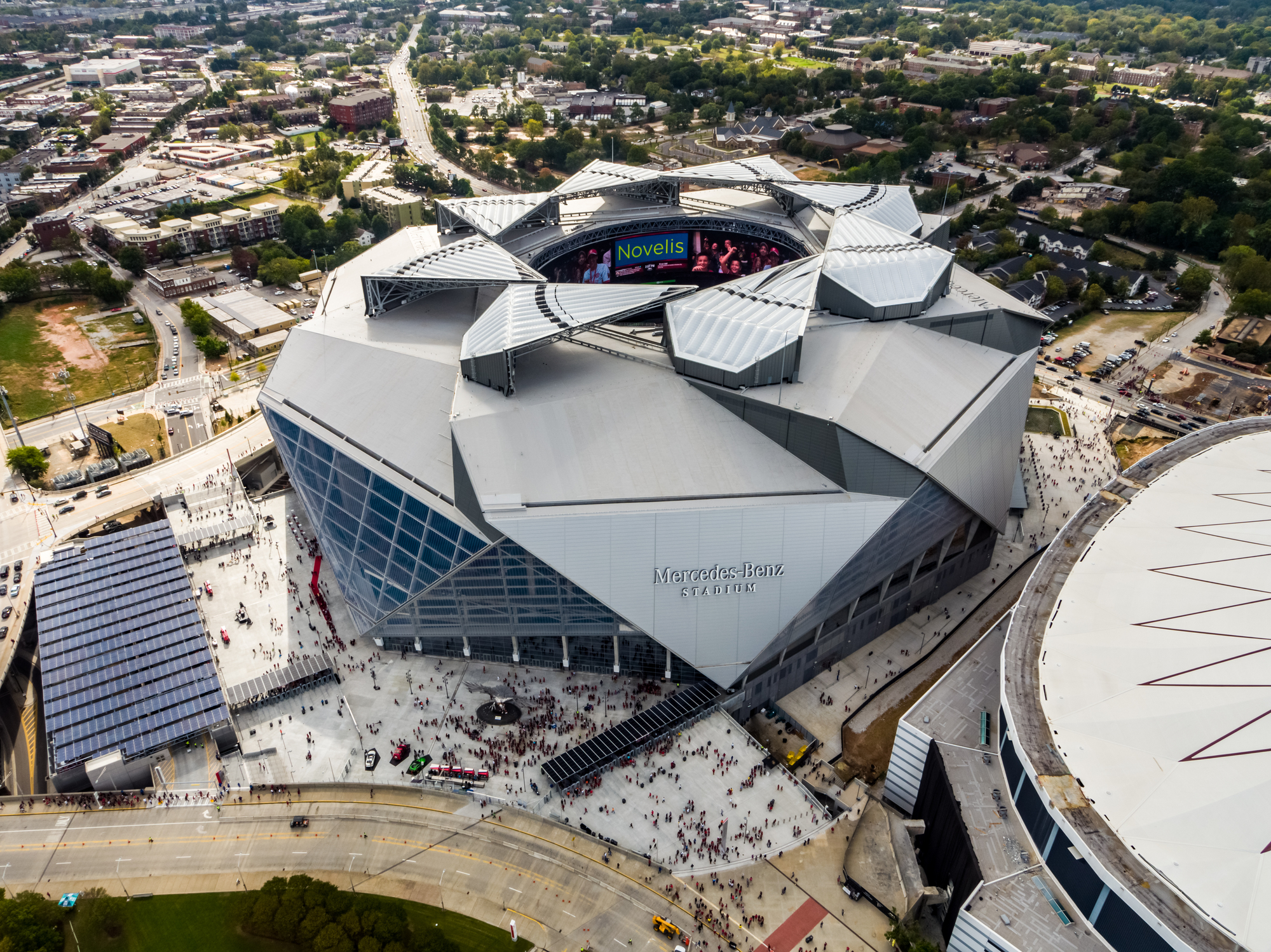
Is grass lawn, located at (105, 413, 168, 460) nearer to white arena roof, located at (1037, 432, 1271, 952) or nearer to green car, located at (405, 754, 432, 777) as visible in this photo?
green car, located at (405, 754, 432, 777)

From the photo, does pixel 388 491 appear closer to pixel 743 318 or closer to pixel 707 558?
pixel 707 558

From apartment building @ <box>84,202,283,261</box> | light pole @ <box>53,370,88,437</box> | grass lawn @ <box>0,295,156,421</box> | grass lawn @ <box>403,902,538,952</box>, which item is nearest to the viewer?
grass lawn @ <box>403,902,538,952</box>

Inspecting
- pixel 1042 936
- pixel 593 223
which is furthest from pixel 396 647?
pixel 593 223

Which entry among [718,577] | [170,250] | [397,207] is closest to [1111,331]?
[718,577]

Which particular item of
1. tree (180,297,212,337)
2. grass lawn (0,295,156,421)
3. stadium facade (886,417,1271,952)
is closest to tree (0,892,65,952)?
stadium facade (886,417,1271,952)

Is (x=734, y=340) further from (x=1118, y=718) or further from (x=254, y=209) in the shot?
(x=254, y=209)
